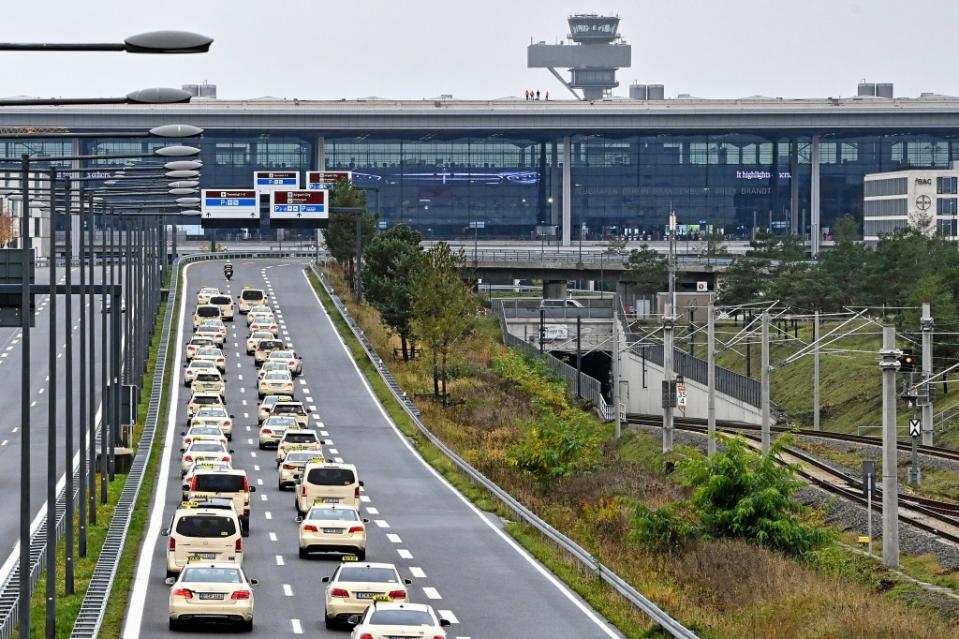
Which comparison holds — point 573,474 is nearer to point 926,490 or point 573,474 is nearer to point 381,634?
point 926,490

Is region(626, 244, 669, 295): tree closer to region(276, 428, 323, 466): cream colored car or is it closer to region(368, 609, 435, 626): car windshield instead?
region(276, 428, 323, 466): cream colored car

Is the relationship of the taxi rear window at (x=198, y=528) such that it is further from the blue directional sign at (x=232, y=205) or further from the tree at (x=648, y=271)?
the tree at (x=648, y=271)

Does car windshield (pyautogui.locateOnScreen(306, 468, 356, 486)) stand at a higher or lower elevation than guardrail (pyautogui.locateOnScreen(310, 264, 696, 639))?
higher

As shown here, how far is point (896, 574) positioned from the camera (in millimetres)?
44156

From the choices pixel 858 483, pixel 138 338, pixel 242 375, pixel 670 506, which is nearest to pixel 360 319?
pixel 242 375

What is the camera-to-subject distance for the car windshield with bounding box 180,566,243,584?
105ft

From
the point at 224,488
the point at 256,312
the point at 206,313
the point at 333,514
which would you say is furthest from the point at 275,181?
the point at 333,514

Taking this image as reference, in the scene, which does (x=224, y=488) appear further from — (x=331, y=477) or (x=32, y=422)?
(x=32, y=422)

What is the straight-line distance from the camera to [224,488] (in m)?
47.0

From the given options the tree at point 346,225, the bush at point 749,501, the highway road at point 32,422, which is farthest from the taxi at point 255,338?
the bush at point 749,501

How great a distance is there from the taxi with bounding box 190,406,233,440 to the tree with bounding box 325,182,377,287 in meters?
67.4

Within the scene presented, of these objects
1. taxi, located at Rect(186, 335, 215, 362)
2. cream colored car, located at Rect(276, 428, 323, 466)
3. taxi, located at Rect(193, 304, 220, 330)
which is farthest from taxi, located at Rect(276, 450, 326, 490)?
taxi, located at Rect(193, 304, 220, 330)

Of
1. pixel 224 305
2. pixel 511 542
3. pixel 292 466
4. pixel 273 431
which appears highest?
pixel 224 305

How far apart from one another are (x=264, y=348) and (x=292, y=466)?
140ft
